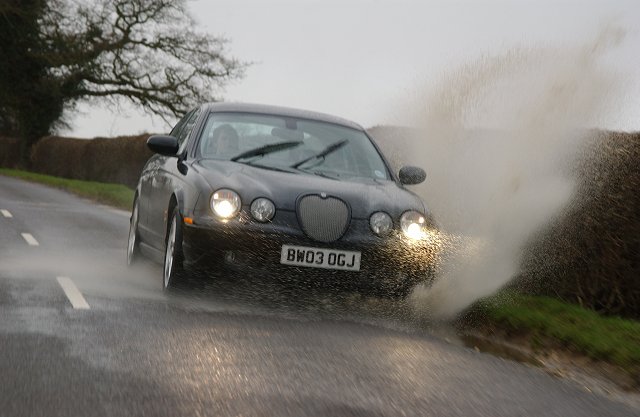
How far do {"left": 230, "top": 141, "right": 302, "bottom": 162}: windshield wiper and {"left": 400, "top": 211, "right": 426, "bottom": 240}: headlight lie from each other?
1517 millimetres

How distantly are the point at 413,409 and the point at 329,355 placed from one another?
1296 mm

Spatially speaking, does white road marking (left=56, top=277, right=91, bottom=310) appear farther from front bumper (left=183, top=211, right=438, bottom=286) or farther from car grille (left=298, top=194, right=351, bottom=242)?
car grille (left=298, top=194, right=351, bottom=242)

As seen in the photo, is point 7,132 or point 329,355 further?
point 7,132

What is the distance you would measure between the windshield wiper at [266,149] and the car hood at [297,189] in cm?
34

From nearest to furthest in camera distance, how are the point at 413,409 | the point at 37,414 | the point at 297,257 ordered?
the point at 37,414 → the point at 413,409 → the point at 297,257

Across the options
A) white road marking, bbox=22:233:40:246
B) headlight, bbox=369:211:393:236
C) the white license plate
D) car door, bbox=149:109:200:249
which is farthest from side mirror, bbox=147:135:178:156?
white road marking, bbox=22:233:40:246

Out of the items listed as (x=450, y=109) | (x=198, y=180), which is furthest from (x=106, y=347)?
(x=450, y=109)

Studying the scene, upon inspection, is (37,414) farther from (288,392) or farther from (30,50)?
(30,50)

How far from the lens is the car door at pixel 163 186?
8781mm

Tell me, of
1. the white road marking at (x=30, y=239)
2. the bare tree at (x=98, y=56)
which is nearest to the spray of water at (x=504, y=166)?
the white road marking at (x=30, y=239)

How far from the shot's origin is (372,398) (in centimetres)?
512

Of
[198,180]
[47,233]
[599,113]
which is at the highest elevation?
[599,113]

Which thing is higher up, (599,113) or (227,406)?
(599,113)

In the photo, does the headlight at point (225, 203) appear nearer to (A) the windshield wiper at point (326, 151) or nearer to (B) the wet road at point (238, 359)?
(B) the wet road at point (238, 359)
